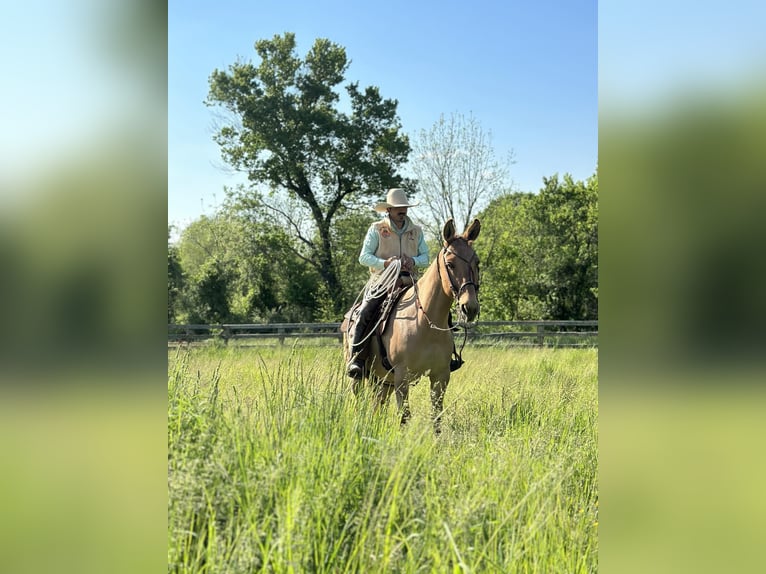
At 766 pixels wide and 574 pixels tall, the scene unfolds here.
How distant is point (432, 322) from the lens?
227 inches

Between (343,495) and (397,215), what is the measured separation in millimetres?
4483

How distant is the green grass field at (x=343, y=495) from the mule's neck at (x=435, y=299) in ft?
6.64

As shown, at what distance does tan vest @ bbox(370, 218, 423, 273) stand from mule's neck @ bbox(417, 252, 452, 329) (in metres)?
1.01

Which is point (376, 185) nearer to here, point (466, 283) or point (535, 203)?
point (535, 203)

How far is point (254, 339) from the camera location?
19984mm

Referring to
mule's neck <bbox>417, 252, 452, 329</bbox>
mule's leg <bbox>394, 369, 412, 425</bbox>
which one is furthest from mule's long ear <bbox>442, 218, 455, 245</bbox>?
mule's leg <bbox>394, 369, 412, 425</bbox>

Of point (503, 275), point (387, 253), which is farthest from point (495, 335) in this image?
point (387, 253)

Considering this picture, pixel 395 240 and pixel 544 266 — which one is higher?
pixel 544 266

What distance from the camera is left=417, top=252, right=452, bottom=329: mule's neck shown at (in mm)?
5699

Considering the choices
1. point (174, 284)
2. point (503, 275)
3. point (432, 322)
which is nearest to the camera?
point (432, 322)

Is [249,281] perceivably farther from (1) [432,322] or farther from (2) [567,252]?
(1) [432,322]

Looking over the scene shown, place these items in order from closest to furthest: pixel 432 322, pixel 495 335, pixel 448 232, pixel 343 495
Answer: pixel 343 495
pixel 448 232
pixel 432 322
pixel 495 335

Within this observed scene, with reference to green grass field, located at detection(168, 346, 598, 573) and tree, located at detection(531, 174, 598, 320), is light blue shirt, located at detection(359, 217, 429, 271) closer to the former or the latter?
green grass field, located at detection(168, 346, 598, 573)
